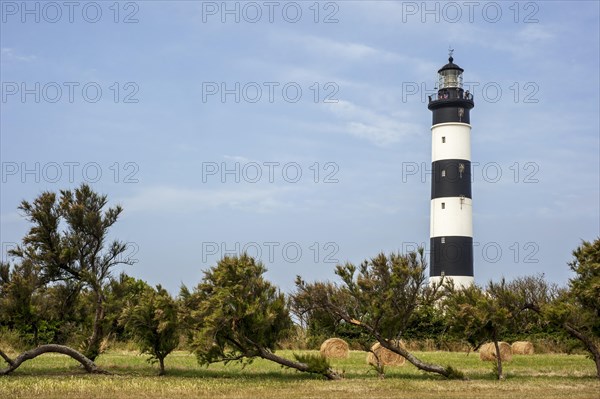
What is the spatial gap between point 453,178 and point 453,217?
2.72 m

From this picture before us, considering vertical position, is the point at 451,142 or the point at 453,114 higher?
the point at 453,114

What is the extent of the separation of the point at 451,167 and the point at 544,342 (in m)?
13.7

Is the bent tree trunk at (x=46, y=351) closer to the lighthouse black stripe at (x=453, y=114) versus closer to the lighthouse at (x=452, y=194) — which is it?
the lighthouse at (x=452, y=194)

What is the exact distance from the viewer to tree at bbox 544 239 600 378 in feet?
89.4

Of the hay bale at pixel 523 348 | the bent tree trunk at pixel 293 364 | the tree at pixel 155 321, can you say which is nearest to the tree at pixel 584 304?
the bent tree trunk at pixel 293 364

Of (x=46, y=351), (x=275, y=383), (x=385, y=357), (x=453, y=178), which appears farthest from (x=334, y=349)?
(x=453, y=178)

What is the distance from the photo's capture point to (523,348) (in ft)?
144

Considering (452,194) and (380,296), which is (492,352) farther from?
(452,194)

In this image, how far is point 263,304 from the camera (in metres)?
26.8

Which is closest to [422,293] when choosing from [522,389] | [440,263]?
[522,389]

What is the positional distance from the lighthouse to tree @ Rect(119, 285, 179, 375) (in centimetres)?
2916

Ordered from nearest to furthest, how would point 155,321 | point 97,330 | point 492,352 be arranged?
point 155,321 → point 97,330 → point 492,352

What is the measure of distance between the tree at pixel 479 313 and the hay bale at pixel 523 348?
1704cm

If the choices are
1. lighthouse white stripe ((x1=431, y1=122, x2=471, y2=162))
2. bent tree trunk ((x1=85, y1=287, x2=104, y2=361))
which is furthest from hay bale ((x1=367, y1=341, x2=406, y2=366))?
lighthouse white stripe ((x1=431, y1=122, x2=471, y2=162))
